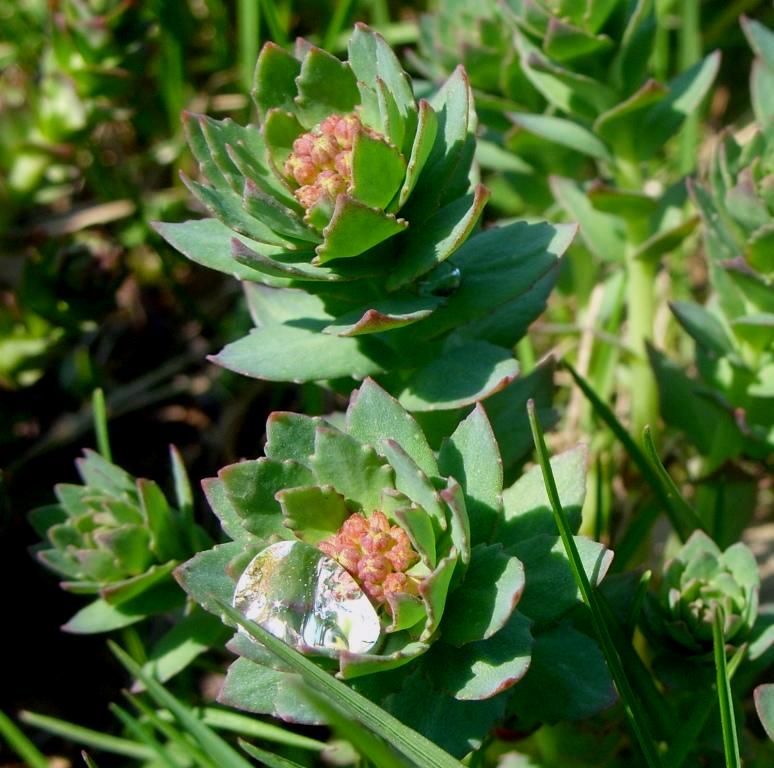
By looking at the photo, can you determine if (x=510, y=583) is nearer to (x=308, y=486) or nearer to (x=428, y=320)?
(x=308, y=486)

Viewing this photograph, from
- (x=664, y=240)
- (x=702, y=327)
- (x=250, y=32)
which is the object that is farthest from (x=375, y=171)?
(x=250, y=32)

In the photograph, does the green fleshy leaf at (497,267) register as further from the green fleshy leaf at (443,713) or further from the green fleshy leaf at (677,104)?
the green fleshy leaf at (677,104)

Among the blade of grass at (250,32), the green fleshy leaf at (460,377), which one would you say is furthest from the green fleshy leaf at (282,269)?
the blade of grass at (250,32)

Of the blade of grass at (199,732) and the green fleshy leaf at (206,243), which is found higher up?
the green fleshy leaf at (206,243)

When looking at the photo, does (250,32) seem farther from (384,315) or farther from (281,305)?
(384,315)

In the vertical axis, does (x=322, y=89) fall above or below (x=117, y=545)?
above

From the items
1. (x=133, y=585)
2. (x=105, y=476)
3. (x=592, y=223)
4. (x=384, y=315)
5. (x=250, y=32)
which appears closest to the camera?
(x=384, y=315)

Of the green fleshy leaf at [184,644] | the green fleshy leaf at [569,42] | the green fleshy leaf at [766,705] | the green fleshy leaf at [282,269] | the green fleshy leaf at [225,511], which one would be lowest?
the green fleshy leaf at [184,644]

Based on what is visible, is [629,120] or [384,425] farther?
[629,120]
